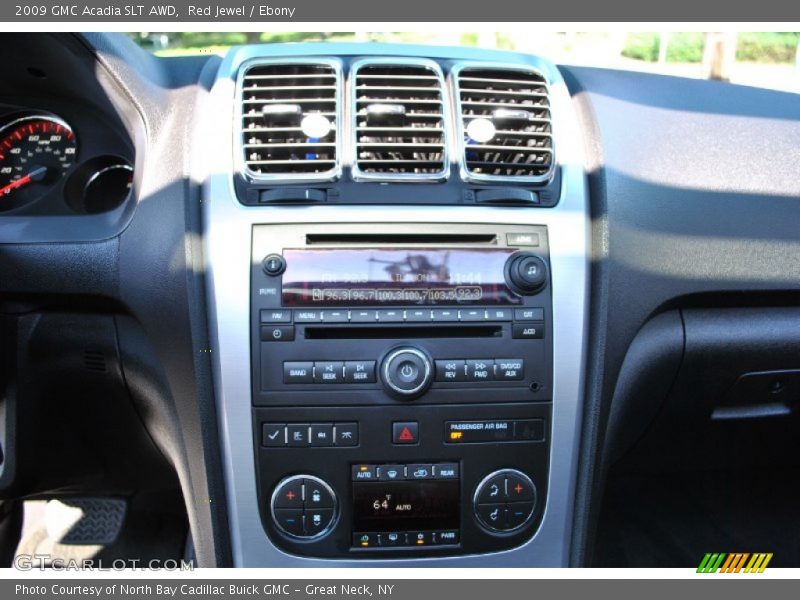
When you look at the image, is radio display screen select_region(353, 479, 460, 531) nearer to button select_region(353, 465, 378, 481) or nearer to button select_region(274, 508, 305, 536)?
button select_region(353, 465, 378, 481)

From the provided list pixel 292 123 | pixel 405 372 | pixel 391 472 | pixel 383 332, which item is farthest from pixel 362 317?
pixel 292 123

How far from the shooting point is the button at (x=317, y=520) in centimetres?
168

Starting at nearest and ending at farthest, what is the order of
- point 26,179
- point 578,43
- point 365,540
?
point 365,540 → point 26,179 → point 578,43

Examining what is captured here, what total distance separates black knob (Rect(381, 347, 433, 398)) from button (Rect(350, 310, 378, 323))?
9 centimetres

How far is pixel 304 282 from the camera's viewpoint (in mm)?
1618

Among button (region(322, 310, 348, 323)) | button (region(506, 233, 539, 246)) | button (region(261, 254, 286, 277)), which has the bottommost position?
button (region(322, 310, 348, 323))

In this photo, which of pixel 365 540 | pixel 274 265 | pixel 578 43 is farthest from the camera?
pixel 578 43

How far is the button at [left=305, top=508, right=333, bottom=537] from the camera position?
1.68 m

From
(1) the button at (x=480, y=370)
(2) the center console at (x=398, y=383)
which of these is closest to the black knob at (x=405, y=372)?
(2) the center console at (x=398, y=383)

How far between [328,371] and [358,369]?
7 cm

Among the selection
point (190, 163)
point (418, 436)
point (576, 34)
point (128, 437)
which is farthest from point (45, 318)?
point (576, 34)

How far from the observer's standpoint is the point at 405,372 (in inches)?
63.4

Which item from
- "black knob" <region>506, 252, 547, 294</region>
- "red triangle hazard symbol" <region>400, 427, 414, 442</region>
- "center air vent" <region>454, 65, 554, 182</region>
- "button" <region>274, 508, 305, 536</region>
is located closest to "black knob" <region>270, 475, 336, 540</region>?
"button" <region>274, 508, 305, 536</region>

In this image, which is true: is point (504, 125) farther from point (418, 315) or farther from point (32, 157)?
point (32, 157)
